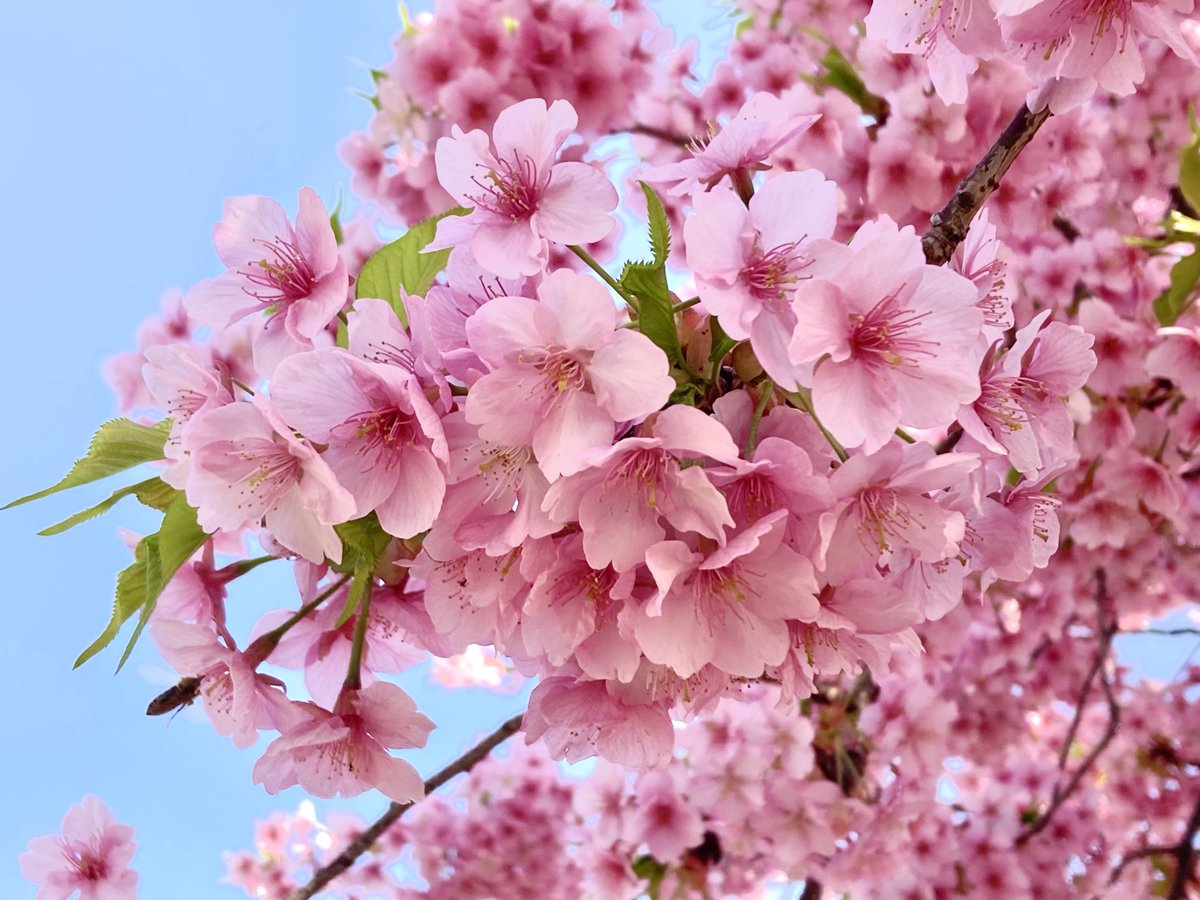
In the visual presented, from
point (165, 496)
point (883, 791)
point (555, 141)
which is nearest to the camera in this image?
point (555, 141)

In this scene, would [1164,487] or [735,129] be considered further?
[1164,487]

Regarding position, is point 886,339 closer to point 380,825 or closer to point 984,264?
point 984,264

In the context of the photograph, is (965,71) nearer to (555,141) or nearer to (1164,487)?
(555,141)

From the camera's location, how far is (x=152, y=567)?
0.83 m

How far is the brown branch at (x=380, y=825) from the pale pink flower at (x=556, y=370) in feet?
2.90

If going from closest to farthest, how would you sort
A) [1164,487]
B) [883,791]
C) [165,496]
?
[165,496]
[1164,487]
[883,791]

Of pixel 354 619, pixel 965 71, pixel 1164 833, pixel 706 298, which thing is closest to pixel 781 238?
pixel 706 298

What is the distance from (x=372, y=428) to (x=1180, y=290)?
189 centimetres

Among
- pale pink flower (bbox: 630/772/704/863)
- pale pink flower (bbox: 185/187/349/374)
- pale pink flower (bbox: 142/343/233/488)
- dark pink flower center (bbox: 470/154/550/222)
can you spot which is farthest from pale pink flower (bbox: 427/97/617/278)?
pale pink flower (bbox: 630/772/704/863)

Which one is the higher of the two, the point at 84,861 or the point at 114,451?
the point at 114,451

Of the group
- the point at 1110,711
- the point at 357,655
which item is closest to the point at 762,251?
the point at 357,655

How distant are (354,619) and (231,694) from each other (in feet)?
0.46

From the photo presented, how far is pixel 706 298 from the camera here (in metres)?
0.69

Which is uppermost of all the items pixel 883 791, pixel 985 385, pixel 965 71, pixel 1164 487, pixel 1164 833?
pixel 965 71
